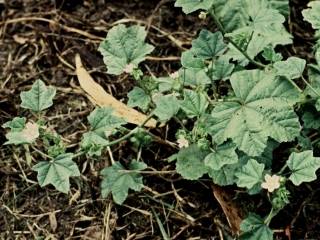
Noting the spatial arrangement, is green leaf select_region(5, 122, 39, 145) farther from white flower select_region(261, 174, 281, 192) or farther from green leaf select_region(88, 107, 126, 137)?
white flower select_region(261, 174, 281, 192)

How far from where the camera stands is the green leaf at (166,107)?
10.1ft

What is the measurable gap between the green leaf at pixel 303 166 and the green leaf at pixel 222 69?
59cm

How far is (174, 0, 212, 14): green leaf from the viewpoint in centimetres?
286

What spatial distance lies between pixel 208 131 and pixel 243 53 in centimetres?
45

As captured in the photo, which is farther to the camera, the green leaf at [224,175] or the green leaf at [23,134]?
the green leaf at [224,175]

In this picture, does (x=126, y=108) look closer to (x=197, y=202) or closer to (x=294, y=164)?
(x=197, y=202)

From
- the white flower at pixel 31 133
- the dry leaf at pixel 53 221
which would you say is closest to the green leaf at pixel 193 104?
the white flower at pixel 31 133

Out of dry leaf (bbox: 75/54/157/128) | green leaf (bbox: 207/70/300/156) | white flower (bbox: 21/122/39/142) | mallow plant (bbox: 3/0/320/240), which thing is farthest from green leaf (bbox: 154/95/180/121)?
white flower (bbox: 21/122/39/142)

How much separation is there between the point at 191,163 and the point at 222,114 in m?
0.36

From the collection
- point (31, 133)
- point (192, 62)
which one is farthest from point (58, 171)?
point (192, 62)

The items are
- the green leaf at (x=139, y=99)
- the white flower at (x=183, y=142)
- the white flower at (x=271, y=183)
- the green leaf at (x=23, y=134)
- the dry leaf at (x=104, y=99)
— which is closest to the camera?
the white flower at (x=271, y=183)

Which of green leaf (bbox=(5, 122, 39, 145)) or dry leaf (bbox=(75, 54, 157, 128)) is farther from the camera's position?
dry leaf (bbox=(75, 54, 157, 128))

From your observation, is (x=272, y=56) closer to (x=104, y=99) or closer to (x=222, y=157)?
(x=222, y=157)

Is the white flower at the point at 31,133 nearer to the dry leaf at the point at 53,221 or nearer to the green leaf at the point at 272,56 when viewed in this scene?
the dry leaf at the point at 53,221
